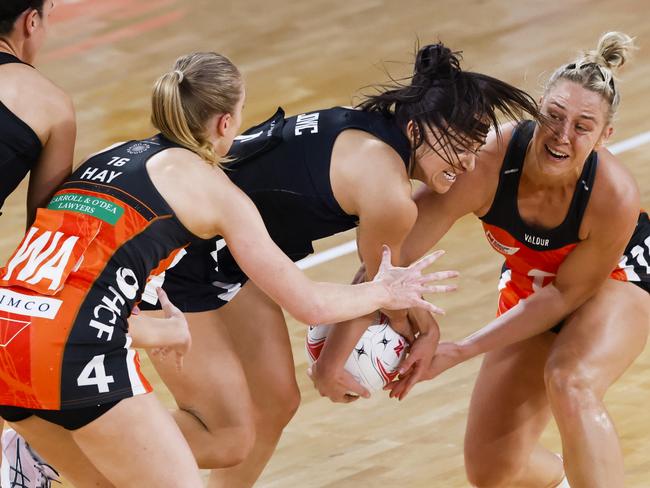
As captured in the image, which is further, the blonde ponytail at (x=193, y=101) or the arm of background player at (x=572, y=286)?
the arm of background player at (x=572, y=286)

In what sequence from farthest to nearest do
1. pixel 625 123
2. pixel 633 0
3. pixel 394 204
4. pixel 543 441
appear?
pixel 633 0 → pixel 625 123 → pixel 543 441 → pixel 394 204

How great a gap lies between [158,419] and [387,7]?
725 centimetres

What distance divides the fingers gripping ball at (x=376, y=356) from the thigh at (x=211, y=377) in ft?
1.06

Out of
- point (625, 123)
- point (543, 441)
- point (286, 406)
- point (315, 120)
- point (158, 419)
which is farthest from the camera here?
point (625, 123)

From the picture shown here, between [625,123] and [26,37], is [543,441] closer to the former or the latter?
[26,37]

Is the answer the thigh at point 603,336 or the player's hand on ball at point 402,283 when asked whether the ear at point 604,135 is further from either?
the player's hand on ball at point 402,283

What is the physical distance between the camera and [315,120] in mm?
4336

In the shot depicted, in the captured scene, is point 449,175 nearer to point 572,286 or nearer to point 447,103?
point 447,103

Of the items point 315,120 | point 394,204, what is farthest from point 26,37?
point 394,204

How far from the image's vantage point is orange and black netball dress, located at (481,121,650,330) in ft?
14.7

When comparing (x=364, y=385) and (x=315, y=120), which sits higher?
(x=315, y=120)

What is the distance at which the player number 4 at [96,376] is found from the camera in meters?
3.59

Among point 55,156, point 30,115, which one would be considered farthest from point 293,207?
point 30,115

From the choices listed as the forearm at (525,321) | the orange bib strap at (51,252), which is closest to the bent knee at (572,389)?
the forearm at (525,321)
